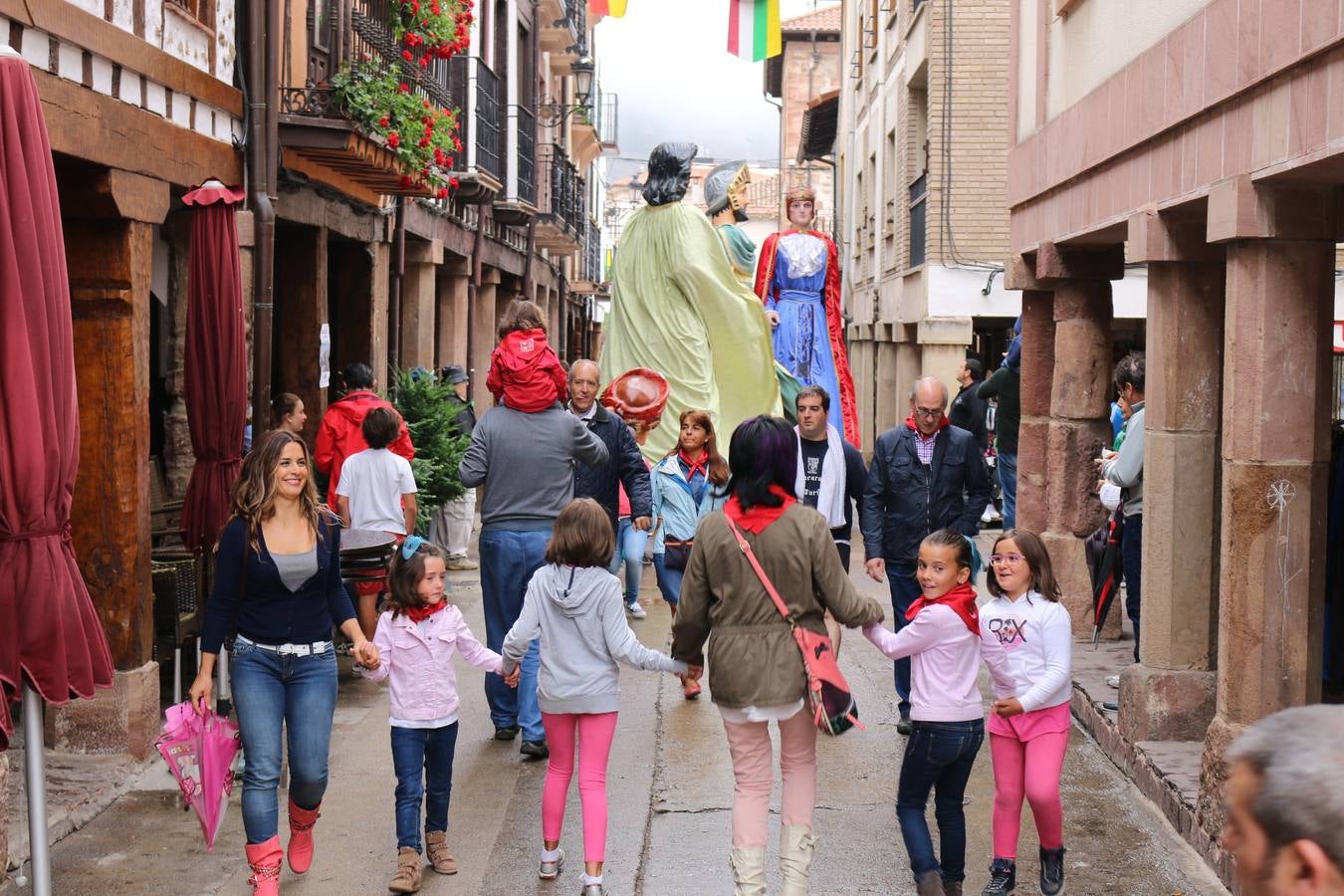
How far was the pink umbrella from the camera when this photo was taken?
5.42 m

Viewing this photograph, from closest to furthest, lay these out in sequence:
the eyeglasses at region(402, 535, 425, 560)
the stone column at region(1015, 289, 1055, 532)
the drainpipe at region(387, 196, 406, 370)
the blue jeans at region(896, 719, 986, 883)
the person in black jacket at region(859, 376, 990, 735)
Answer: the blue jeans at region(896, 719, 986, 883) < the eyeglasses at region(402, 535, 425, 560) < the person in black jacket at region(859, 376, 990, 735) < the stone column at region(1015, 289, 1055, 532) < the drainpipe at region(387, 196, 406, 370)

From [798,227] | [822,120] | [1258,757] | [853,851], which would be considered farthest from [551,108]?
[1258,757]

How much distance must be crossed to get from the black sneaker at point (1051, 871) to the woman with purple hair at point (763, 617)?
32.0 inches

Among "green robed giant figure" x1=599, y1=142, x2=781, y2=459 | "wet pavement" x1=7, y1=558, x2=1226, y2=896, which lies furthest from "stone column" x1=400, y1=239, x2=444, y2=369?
"wet pavement" x1=7, y1=558, x2=1226, y2=896

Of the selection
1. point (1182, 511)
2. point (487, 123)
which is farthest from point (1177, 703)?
point (487, 123)

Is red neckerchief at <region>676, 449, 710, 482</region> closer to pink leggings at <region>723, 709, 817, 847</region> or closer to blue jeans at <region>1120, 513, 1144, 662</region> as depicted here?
blue jeans at <region>1120, 513, 1144, 662</region>

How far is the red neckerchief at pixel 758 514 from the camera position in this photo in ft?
17.0

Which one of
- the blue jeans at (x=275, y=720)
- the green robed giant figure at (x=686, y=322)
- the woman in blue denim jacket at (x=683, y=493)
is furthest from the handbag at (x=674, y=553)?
the green robed giant figure at (x=686, y=322)

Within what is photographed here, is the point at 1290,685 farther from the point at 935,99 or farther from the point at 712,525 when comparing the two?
the point at 935,99

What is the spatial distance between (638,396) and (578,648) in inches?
235

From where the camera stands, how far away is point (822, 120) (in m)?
40.2

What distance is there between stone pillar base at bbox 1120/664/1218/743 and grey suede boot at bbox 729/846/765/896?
8.73 ft

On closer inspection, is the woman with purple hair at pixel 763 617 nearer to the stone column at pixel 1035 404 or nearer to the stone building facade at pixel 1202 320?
the stone building facade at pixel 1202 320

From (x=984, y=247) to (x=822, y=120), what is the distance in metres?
22.1
